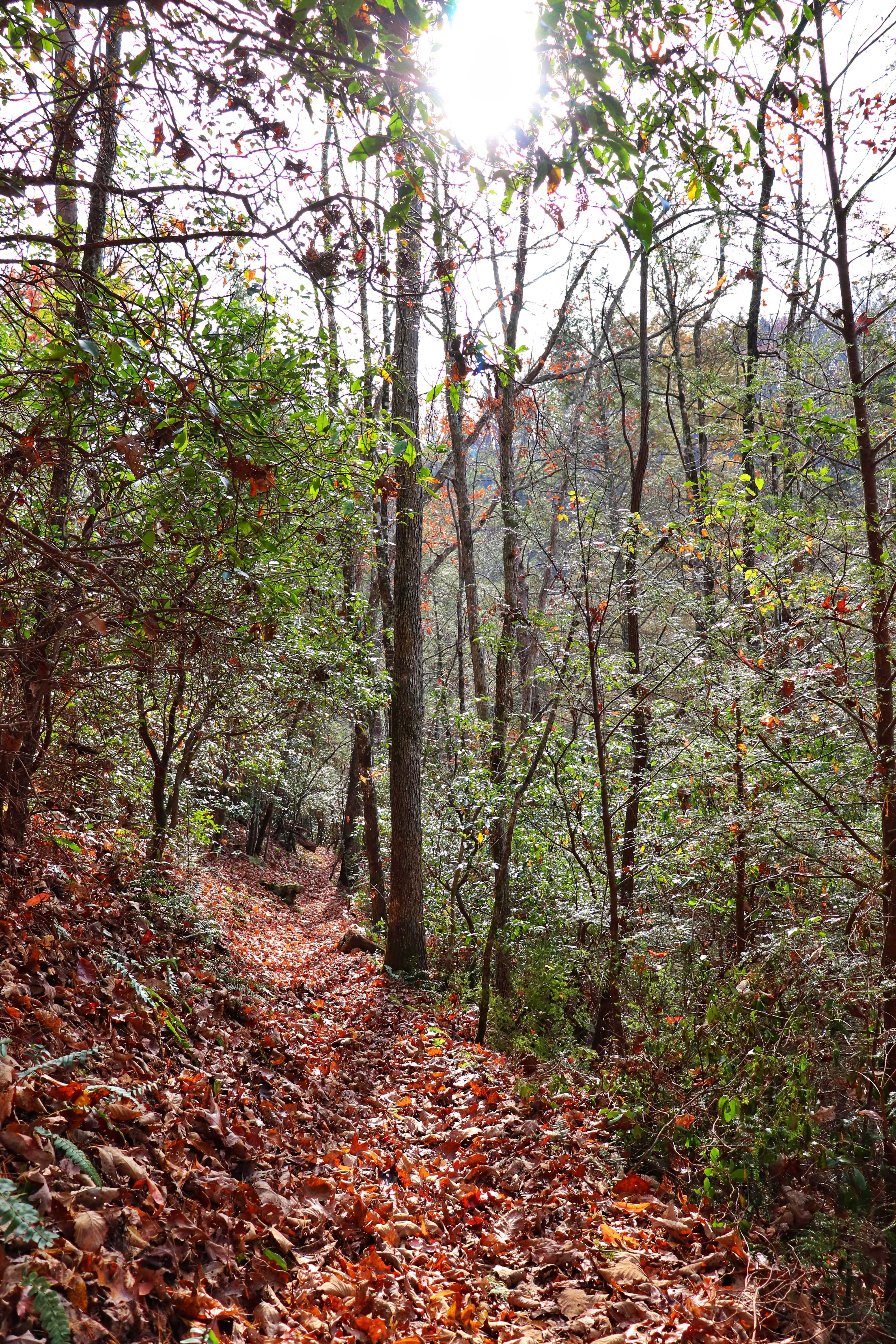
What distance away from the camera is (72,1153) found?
279 centimetres

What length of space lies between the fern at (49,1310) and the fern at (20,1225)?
0.10m

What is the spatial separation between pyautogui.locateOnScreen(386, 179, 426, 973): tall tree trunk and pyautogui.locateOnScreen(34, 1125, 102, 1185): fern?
6181 millimetres

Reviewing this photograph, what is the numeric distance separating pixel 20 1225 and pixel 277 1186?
6.02 feet

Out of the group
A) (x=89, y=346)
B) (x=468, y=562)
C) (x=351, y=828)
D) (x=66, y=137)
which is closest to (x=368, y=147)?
(x=89, y=346)

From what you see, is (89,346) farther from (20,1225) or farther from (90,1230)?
(90,1230)

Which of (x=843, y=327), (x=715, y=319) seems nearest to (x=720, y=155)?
(x=843, y=327)

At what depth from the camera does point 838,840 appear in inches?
169

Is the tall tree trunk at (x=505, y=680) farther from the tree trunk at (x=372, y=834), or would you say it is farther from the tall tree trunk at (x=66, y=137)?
the tree trunk at (x=372, y=834)

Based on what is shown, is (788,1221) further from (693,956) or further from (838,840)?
(693,956)

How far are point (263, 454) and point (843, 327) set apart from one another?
366cm

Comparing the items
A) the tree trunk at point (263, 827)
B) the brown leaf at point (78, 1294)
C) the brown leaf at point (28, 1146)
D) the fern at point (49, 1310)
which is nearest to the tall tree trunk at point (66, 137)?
the brown leaf at point (28, 1146)

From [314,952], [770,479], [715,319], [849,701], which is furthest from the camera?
[715,319]

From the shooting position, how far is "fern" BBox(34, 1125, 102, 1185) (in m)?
2.79

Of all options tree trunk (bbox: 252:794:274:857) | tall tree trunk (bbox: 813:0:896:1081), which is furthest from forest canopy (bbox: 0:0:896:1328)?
tree trunk (bbox: 252:794:274:857)
